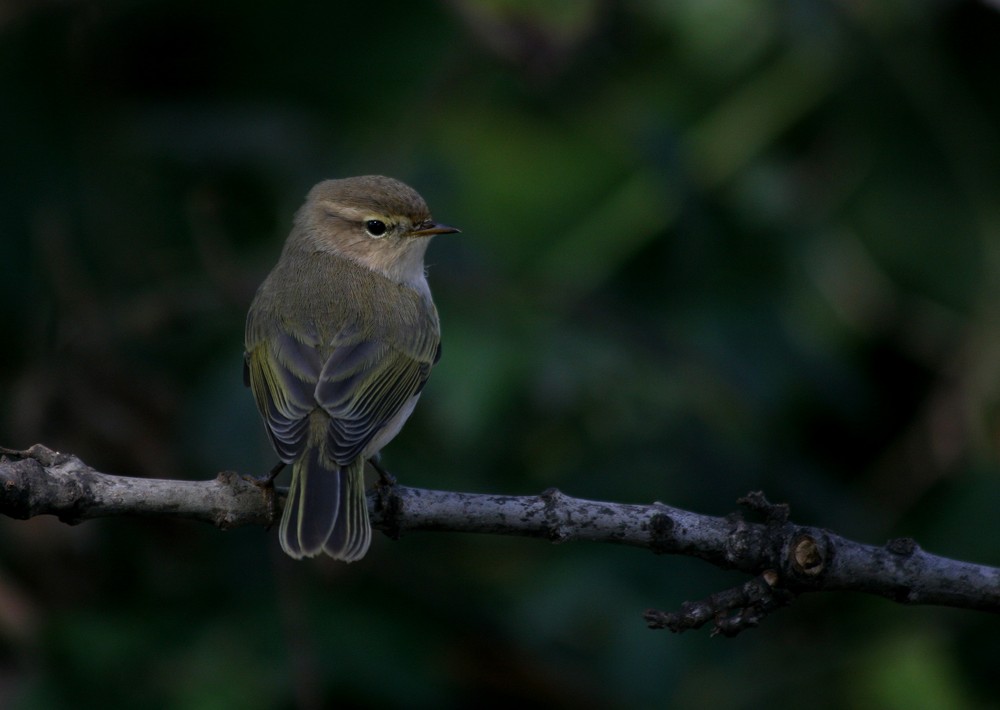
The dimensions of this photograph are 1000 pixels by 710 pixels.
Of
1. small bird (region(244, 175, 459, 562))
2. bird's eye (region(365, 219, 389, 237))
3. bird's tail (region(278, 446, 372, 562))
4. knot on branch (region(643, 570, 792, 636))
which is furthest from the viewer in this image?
bird's eye (region(365, 219, 389, 237))

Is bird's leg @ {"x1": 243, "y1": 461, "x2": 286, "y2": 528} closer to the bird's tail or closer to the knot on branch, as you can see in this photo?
the bird's tail

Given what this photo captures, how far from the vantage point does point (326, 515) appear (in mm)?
3957

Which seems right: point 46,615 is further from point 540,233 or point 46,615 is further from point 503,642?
point 540,233

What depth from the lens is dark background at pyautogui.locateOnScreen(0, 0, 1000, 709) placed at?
516 centimetres

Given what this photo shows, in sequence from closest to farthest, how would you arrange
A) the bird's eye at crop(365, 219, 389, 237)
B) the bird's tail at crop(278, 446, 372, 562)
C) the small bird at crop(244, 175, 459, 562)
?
1. the bird's tail at crop(278, 446, 372, 562)
2. the small bird at crop(244, 175, 459, 562)
3. the bird's eye at crop(365, 219, 389, 237)

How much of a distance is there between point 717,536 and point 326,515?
123cm

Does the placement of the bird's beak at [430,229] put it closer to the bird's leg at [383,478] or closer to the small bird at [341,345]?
the small bird at [341,345]

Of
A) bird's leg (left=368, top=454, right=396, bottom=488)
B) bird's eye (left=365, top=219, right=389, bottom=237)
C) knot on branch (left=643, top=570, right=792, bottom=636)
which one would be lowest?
knot on branch (left=643, top=570, right=792, bottom=636)

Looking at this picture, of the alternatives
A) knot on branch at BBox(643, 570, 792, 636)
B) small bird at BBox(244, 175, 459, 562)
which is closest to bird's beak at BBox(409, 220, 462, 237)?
small bird at BBox(244, 175, 459, 562)

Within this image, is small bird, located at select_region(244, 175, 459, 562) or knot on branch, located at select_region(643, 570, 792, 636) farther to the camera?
small bird, located at select_region(244, 175, 459, 562)

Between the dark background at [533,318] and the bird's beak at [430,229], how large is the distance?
34cm

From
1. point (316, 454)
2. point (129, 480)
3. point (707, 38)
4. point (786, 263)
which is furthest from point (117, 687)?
point (707, 38)

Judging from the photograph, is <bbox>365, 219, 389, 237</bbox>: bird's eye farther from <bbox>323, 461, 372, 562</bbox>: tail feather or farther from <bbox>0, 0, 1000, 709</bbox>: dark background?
<bbox>323, 461, 372, 562</bbox>: tail feather

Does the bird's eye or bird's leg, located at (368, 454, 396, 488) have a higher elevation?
the bird's eye
